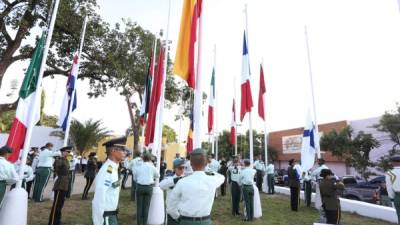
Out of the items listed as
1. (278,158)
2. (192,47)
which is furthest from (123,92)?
(278,158)

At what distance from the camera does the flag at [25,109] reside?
608cm

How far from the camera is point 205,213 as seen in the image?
334cm

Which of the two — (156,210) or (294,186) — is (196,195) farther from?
(294,186)

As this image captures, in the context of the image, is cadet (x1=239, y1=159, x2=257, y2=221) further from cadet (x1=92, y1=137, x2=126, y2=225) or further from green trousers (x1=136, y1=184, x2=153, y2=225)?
cadet (x1=92, y1=137, x2=126, y2=225)

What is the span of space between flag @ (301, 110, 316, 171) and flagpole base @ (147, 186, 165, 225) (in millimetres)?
4733

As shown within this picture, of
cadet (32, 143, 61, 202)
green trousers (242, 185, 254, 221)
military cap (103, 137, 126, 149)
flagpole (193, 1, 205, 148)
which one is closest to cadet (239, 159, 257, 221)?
green trousers (242, 185, 254, 221)

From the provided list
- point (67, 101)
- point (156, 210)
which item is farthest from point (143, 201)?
point (67, 101)

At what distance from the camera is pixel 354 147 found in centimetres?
2280

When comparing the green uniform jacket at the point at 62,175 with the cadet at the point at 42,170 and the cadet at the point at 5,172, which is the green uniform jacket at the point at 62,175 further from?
the cadet at the point at 42,170

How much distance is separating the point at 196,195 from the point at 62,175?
5060 mm

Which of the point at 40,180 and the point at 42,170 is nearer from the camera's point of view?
the point at 42,170

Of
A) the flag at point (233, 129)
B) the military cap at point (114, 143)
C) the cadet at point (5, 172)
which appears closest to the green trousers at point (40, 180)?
the cadet at point (5, 172)

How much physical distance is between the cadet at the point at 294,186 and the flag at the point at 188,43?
22.3 feet

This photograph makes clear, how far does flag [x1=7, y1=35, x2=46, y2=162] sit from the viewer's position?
239 inches
